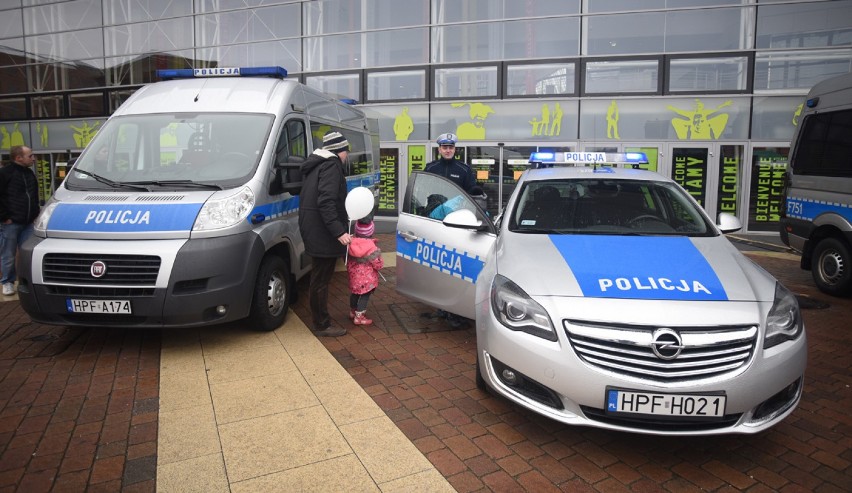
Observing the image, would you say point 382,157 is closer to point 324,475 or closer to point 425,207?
point 425,207

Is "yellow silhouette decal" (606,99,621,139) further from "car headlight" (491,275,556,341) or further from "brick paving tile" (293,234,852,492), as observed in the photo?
"car headlight" (491,275,556,341)

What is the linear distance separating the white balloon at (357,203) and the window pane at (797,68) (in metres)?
10.3

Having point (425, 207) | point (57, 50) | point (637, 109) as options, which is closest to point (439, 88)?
point (637, 109)

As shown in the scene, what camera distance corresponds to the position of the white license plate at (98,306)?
4367 millimetres

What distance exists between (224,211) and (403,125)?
31.4 feet

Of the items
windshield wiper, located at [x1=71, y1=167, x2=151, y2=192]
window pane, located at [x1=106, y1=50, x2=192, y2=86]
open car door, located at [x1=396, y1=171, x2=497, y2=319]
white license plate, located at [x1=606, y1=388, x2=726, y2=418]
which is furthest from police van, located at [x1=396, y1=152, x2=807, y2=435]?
window pane, located at [x1=106, y1=50, x2=192, y2=86]

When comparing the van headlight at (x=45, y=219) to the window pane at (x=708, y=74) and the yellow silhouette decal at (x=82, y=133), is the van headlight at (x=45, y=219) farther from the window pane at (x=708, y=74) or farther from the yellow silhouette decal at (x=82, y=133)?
the yellow silhouette decal at (x=82, y=133)

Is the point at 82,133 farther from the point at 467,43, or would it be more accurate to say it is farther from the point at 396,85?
the point at 467,43

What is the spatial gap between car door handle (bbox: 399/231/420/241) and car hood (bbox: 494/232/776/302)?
1378mm

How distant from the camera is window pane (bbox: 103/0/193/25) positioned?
1650cm

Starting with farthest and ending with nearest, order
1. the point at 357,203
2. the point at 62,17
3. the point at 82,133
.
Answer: the point at 62,17, the point at 82,133, the point at 357,203

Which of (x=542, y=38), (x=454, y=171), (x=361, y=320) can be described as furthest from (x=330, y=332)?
(x=542, y=38)

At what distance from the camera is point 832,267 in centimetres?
699

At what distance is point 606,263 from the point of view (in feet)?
11.2
